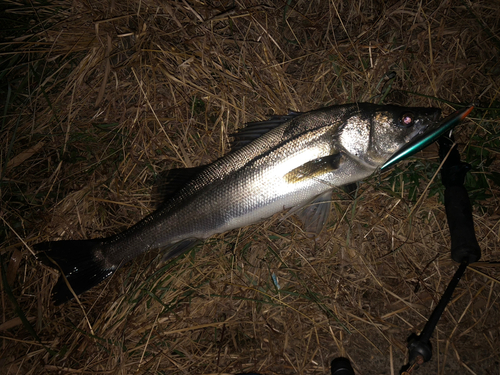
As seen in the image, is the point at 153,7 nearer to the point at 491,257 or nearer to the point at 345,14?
the point at 345,14

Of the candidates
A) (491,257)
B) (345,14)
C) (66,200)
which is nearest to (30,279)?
(66,200)

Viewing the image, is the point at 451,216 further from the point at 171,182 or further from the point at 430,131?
the point at 171,182

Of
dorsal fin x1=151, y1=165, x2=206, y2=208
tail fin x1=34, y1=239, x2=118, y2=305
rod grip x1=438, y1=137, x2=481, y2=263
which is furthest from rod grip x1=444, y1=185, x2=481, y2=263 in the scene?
tail fin x1=34, y1=239, x2=118, y2=305

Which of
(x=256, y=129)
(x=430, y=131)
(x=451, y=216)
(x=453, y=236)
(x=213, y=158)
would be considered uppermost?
(x=256, y=129)

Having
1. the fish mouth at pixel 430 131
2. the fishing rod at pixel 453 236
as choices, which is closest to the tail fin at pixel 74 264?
the fishing rod at pixel 453 236

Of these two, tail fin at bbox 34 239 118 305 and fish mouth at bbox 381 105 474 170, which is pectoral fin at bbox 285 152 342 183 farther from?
tail fin at bbox 34 239 118 305

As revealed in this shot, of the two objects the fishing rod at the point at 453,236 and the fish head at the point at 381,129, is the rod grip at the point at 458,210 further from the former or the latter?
the fish head at the point at 381,129

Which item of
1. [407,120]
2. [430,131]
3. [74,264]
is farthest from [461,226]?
[74,264]
